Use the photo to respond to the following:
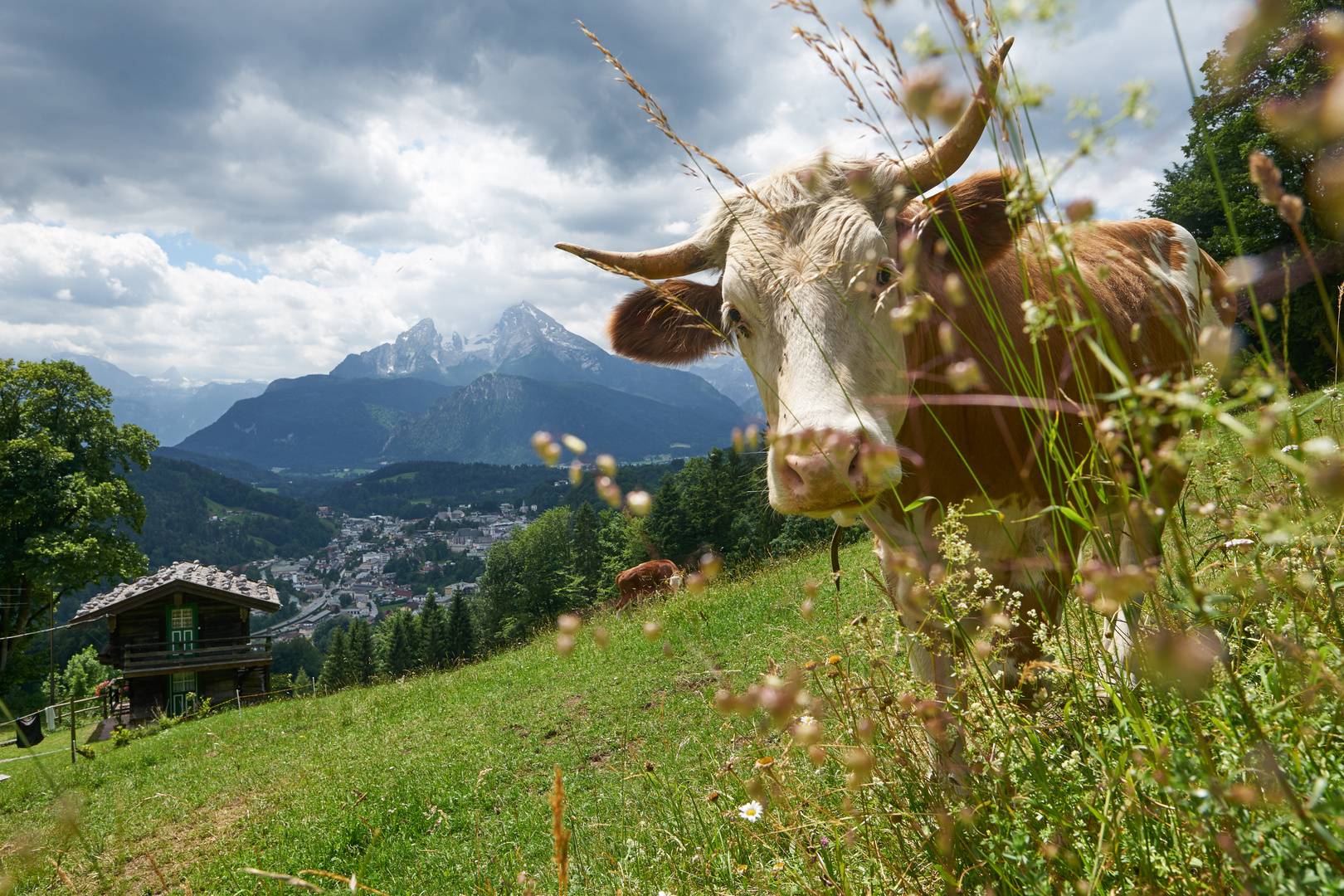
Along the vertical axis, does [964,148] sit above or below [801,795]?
above

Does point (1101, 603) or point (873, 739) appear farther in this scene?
point (873, 739)

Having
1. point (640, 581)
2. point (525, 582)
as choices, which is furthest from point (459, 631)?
point (640, 581)

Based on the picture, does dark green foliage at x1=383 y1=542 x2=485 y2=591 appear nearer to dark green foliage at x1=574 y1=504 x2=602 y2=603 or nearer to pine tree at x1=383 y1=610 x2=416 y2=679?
pine tree at x1=383 y1=610 x2=416 y2=679

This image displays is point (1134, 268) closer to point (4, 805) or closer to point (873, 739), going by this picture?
point (873, 739)

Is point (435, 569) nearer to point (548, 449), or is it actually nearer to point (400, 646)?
point (400, 646)

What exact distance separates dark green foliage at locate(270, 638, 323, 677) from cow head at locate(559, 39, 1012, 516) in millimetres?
102682

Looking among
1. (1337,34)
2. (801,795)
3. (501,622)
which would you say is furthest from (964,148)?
(501,622)

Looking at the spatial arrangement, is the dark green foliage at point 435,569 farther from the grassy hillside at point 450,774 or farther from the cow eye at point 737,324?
the cow eye at point 737,324

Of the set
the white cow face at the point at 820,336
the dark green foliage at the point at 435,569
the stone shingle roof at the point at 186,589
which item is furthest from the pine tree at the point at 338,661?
the dark green foliage at the point at 435,569

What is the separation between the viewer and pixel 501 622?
65.3m

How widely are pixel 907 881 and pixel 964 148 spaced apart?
237cm

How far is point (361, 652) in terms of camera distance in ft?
218

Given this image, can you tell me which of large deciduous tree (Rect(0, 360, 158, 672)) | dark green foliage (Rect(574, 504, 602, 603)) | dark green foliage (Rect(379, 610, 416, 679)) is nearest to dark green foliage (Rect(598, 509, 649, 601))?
dark green foliage (Rect(574, 504, 602, 603))

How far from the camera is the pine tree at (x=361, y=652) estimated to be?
63625 millimetres
